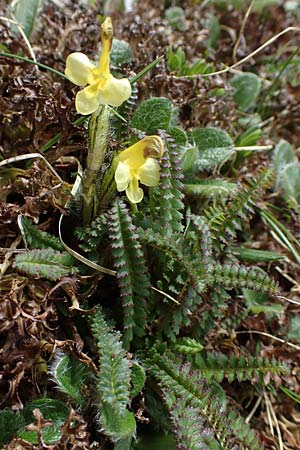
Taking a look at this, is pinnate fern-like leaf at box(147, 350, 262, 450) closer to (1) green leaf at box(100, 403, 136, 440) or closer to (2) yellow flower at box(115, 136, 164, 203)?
(1) green leaf at box(100, 403, 136, 440)

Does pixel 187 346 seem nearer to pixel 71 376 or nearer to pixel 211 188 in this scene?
pixel 71 376

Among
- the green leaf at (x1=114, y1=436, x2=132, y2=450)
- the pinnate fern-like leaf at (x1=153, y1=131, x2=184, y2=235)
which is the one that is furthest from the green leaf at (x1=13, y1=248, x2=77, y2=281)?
the green leaf at (x1=114, y1=436, x2=132, y2=450)

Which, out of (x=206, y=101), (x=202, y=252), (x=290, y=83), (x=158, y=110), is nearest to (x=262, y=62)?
(x=290, y=83)

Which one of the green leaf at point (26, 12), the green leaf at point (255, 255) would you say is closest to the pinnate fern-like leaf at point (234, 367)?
the green leaf at point (255, 255)

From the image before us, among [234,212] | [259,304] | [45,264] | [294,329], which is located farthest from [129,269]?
[294,329]

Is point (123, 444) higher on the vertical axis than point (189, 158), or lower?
lower

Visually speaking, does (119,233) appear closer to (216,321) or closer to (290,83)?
(216,321)

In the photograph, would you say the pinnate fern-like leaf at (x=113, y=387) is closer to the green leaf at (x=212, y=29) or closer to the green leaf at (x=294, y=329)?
the green leaf at (x=294, y=329)

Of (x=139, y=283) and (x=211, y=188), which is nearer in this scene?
(x=139, y=283)
